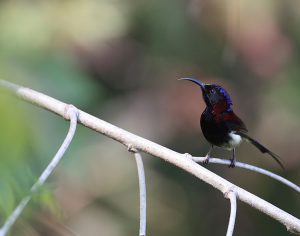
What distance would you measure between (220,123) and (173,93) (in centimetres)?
307

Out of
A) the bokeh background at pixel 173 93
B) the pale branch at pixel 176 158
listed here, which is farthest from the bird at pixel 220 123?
the bokeh background at pixel 173 93

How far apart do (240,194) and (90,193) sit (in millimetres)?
3769

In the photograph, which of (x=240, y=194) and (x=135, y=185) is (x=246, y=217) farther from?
(x=240, y=194)

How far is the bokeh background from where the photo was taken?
515cm

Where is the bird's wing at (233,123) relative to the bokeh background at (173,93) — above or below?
below

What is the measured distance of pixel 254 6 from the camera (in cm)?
507

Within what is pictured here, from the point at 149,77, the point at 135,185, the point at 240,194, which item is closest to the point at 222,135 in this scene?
the point at 240,194

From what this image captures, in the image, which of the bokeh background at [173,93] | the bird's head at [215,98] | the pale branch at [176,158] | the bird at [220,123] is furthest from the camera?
the bokeh background at [173,93]

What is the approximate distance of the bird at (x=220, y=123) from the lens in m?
2.96

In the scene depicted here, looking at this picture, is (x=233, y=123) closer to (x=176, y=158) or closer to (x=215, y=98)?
(x=215, y=98)

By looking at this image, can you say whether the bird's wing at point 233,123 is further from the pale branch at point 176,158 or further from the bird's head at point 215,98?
the pale branch at point 176,158

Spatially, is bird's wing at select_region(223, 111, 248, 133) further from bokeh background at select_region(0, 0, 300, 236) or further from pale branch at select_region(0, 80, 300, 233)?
bokeh background at select_region(0, 0, 300, 236)

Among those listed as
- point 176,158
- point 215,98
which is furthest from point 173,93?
point 176,158

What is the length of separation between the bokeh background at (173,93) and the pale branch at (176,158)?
2650mm
